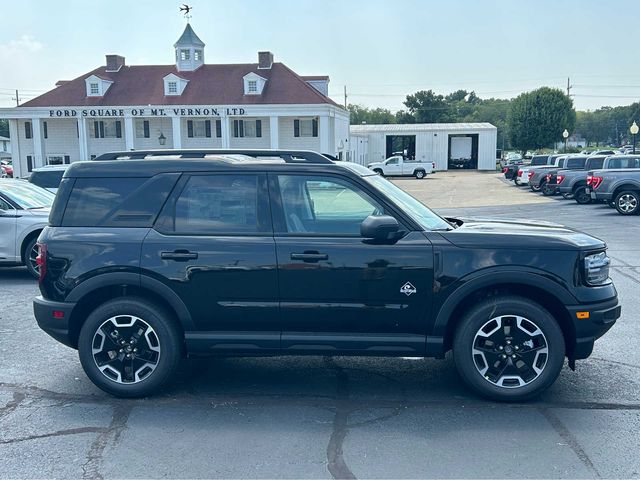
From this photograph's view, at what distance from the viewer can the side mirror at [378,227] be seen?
4672mm

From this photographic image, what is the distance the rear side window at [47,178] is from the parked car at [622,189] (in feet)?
52.3

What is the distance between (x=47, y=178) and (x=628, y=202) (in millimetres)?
16877

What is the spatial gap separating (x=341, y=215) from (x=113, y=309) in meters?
1.97

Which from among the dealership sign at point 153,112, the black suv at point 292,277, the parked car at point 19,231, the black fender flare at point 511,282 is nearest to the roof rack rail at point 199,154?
the black suv at point 292,277

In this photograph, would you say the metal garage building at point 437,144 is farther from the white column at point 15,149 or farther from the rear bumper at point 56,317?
the rear bumper at point 56,317

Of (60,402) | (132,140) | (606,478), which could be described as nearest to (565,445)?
(606,478)

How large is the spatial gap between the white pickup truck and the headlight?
45.5 m

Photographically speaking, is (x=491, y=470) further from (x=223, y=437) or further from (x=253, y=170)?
(x=253, y=170)

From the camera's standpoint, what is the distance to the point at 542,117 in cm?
6781

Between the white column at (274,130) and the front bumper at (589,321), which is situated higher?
the white column at (274,130)

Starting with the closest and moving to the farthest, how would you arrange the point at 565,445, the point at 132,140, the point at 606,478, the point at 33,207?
the point at 606,478, the point at 565,445, the point at 33,207, the point at 132,140

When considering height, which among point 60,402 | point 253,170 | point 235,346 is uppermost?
point 253,170

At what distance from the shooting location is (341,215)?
5.03 metres

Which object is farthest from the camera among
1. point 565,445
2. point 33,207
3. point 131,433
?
point 33,207
